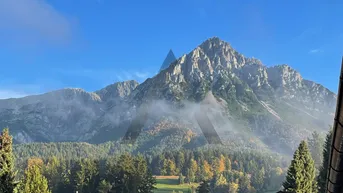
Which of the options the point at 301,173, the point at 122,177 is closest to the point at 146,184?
the point at 122,177

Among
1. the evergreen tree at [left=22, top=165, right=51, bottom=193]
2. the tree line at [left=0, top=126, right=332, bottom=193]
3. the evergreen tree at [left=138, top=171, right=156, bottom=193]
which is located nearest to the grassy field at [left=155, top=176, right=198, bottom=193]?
the tree line at [left=0, top=126, right=332, bottom=193]

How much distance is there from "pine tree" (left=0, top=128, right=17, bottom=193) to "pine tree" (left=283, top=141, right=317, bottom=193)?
34635 mm

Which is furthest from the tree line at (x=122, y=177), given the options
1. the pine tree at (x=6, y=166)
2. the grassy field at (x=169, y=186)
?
the grassy field at (x=169, y=186)

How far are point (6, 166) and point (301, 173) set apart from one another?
3698 cm

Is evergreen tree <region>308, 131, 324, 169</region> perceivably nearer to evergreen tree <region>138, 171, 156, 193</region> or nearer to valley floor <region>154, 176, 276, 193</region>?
valley floor <region>154, 176, 276, 193</region>

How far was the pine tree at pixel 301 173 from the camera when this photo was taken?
47.1m

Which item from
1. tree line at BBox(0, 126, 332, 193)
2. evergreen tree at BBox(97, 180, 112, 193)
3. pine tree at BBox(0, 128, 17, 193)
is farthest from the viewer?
evergreen tree at BBox(97, 180, 112, 193)

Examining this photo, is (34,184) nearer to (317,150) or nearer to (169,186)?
(317,150)

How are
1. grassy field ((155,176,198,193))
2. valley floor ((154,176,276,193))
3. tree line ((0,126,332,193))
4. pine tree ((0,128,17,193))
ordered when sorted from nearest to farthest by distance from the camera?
pine tree ((0,128,17,193)) → tree line ((0,126,332,193)) → valley floor ((154,176,276,193)) → grassy field ((155,176,198,193))

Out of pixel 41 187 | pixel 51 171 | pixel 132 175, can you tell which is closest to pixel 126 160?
pixel 132 175

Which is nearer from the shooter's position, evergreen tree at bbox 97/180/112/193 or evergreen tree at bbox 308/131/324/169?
evergreen tree at bbox 97/180/112/193

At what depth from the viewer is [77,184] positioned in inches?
4070

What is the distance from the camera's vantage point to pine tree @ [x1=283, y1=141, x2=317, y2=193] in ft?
155

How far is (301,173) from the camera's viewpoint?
4759 cm
